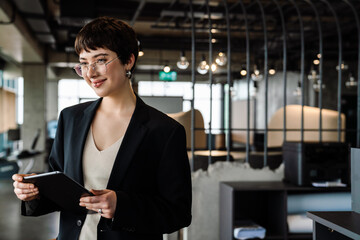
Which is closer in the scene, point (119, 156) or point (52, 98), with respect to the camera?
→ point (119, 156)

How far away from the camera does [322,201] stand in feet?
14.2

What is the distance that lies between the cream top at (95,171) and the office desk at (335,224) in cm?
118

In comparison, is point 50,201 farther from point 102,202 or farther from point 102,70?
point 102,70

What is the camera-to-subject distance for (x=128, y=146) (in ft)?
5.09

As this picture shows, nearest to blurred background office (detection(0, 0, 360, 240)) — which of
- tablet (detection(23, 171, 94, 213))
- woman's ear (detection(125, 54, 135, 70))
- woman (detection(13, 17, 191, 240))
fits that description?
woman's ear (detection(125, 54, 135, 70))

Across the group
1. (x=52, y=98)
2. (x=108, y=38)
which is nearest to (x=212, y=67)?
(x=108, y=38)

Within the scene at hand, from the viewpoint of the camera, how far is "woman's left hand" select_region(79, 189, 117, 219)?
1.36 m

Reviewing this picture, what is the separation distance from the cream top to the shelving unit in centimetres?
254

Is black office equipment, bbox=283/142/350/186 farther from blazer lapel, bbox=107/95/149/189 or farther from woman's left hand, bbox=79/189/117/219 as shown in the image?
woman's left hand, bbox=79/189/117/219

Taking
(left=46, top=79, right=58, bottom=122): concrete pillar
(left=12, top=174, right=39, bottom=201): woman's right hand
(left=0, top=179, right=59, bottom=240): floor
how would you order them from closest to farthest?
(left=12, top=174, right=39, bottom=201): woman's right hand
(left=0, top=179, right=59, bottom=240): floor
(left=46, top=79, right=58, bottom=122): concrete pillar

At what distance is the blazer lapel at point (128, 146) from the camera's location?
152cm

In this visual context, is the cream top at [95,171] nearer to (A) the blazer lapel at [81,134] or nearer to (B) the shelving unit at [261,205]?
(A) the blazer lapel at [81,134]

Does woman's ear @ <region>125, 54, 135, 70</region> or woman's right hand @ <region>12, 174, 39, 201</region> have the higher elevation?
woman's ear @ <region>125, 54, 135, 70</region>

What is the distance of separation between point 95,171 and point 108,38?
1.81 feet
